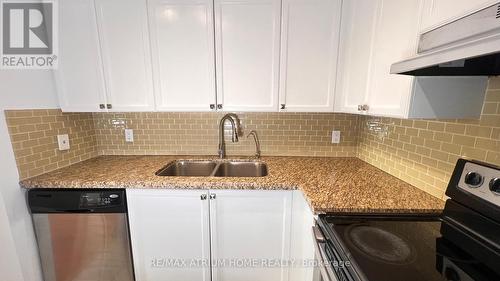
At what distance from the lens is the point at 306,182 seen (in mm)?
1284

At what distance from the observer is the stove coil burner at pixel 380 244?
727 millimetres

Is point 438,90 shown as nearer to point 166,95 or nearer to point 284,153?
point 284,153

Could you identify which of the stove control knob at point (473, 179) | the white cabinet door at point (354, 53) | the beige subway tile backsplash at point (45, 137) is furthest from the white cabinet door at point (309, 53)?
the beige subway tile backsplash at point (45, 137)

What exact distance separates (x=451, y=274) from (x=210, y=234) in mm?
1176

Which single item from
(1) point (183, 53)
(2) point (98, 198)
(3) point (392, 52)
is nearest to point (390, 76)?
(3) point (392, 52)

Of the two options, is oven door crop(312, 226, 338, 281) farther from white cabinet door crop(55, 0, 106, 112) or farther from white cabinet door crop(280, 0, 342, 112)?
white cabinet door crop(55, 0, 106, 112)

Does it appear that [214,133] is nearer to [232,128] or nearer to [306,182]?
[232,128]

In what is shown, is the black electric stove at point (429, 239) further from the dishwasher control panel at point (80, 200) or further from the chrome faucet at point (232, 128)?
the dishwasher control panel at point (80, 200)

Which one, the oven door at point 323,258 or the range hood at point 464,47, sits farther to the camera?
the oven door at point 323,258

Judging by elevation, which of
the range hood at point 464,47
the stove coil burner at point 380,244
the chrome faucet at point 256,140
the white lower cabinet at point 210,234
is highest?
the range hood at point 464,47

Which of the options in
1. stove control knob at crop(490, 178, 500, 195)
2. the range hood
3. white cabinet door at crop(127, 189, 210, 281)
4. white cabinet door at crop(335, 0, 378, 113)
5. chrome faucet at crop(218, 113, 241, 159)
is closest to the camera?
the range hood

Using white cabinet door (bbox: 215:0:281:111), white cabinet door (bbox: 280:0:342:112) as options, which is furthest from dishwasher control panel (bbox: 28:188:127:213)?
white cabinet door (bbox: 280:0:342:112)

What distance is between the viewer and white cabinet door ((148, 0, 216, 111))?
143 centimetres

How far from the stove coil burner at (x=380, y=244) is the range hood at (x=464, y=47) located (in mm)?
654
